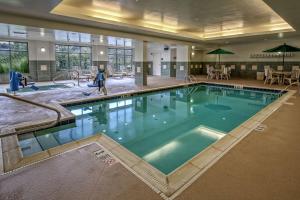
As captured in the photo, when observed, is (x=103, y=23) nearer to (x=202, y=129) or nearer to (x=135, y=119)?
(x=135, y=119)

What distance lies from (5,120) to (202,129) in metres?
4.25

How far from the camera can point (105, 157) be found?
2.60 m

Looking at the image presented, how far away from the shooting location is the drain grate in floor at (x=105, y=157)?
245 centimetres

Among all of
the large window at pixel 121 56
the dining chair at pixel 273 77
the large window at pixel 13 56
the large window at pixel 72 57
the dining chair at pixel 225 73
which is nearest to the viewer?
the dining chair at pixel 273 77

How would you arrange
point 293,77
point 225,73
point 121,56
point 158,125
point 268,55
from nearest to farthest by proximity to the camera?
point 158,125 → point 293,77 → point 268,55 → point 225,73 → point 121,56

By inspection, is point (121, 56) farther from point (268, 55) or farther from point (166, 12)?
point (268, 55)

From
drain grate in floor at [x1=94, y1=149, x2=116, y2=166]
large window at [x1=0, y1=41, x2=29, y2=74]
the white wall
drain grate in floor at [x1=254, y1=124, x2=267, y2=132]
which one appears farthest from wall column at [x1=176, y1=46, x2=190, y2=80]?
drain grate in floor at [x1=94, y1=149, x2=116, y2=166]

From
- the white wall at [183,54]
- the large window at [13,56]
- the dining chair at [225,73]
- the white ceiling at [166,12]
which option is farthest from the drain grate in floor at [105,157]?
the dining chair at [225,73]

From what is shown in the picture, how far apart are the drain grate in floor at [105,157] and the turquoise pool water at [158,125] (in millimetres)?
646

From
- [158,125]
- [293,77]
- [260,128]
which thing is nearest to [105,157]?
[158,125]

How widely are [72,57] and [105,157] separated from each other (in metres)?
12.2

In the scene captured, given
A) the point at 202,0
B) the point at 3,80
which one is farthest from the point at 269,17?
the point at 3,80

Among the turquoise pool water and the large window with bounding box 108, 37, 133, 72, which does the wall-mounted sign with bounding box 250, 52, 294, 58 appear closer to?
the turquoise pool water

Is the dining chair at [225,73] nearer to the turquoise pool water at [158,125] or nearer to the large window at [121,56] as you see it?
the turquoise pool water at [158,125]
